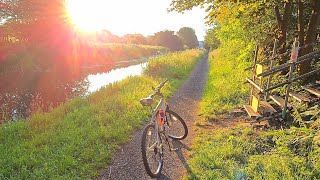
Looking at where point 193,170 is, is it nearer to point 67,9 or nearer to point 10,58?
point 10,58

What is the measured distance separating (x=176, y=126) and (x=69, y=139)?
2.76 meters

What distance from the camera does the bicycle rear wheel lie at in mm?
4613

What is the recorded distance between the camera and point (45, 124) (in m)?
8.12

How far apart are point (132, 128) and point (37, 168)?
2.89 meters

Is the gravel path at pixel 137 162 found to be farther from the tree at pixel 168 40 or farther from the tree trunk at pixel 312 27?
the tree at pixel 168 40

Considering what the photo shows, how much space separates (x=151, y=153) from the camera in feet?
16.4

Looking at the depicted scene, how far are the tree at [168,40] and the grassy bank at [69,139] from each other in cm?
7270

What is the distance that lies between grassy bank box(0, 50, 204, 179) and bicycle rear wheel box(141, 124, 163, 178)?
112 cm

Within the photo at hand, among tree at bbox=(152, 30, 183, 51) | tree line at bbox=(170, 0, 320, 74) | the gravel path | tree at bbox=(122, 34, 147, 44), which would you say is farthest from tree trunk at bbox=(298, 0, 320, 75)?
tree at bbox=(122, 34, 147, 44)

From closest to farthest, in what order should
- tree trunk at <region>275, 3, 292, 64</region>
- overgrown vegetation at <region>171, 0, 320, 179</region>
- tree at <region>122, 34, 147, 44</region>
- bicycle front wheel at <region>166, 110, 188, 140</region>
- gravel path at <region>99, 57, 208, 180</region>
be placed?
overgrown vegetation at <region>171, 0, 320, 179</region> → gravel path at <region>99, 57, 208, 180</region> → bicycle front wheel at <region>166, 110, 188, 140</region> → tree trunk at <region>275, 3, 292, 64</region> → tree at <region>122, 34, 147, 44</region>

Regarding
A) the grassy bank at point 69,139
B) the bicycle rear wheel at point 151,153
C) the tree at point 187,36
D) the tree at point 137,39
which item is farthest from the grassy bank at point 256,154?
the tree at point 187,36

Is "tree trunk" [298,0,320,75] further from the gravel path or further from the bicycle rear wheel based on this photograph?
the bicycle rear wheel

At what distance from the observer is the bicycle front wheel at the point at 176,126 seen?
6625 mm

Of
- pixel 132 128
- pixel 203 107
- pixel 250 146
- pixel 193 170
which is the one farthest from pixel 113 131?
pixel 203 107
